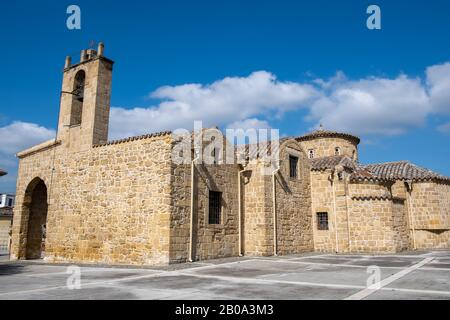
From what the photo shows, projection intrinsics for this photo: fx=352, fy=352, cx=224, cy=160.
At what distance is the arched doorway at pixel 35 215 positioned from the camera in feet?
58.5

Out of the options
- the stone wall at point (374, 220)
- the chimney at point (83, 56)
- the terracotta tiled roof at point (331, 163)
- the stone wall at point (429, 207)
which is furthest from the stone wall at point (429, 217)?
the chimney at point (83, 56)

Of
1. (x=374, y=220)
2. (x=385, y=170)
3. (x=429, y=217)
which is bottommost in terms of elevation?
(x=374, y=220)

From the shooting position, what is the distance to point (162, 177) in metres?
12.3

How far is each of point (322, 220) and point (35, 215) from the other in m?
15.0

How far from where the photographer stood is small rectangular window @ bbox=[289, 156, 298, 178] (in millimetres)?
17750

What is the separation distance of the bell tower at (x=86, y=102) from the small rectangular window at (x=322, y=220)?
11454mm

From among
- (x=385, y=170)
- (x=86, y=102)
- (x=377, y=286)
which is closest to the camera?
(x=377, y=286)

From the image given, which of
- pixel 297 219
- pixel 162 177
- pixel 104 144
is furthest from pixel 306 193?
pixel 104 144

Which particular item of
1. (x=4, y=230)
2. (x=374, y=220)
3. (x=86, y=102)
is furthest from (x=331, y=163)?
(x=4, y=230)

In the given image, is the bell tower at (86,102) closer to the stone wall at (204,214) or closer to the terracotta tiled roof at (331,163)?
the stone wall at (204,214)

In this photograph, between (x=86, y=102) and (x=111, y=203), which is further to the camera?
(x=86, y=102)

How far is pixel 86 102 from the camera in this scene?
15328 millimetres

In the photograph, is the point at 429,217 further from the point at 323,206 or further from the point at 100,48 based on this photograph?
the point at 100,48

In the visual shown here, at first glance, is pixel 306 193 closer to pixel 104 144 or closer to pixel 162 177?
pixel 162 177
